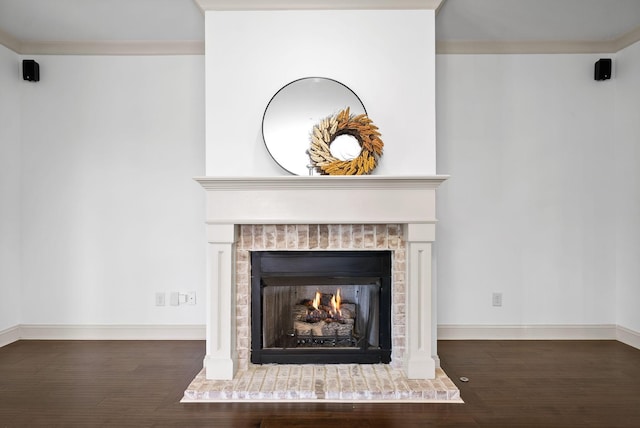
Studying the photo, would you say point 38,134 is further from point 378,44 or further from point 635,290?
point 635,290

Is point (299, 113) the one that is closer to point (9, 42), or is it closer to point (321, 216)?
point (321, 216)

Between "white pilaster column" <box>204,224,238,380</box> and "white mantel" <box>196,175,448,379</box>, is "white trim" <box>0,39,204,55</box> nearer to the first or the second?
"white mantel" <box>196,175,448,379</box>

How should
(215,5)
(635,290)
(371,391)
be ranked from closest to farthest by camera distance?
1. (371,391)
2. (215,5)
3. (635,290)

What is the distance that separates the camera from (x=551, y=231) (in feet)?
11.8

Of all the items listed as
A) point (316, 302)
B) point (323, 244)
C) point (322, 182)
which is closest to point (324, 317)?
point (316, 302)

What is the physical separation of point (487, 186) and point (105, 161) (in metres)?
3.25

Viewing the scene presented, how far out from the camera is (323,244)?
280 cm

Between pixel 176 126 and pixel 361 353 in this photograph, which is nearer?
pixel 361 353

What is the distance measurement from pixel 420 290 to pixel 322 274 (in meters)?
0.64

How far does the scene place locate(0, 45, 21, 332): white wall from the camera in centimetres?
345

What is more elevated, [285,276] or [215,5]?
[215,5]

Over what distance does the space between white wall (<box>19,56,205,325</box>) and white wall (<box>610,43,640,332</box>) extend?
11.5ft

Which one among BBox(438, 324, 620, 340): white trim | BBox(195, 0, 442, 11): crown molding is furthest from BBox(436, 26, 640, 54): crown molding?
BBox(438, 324, 620, 340): white trim

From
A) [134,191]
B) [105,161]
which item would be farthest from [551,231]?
[105,161]
